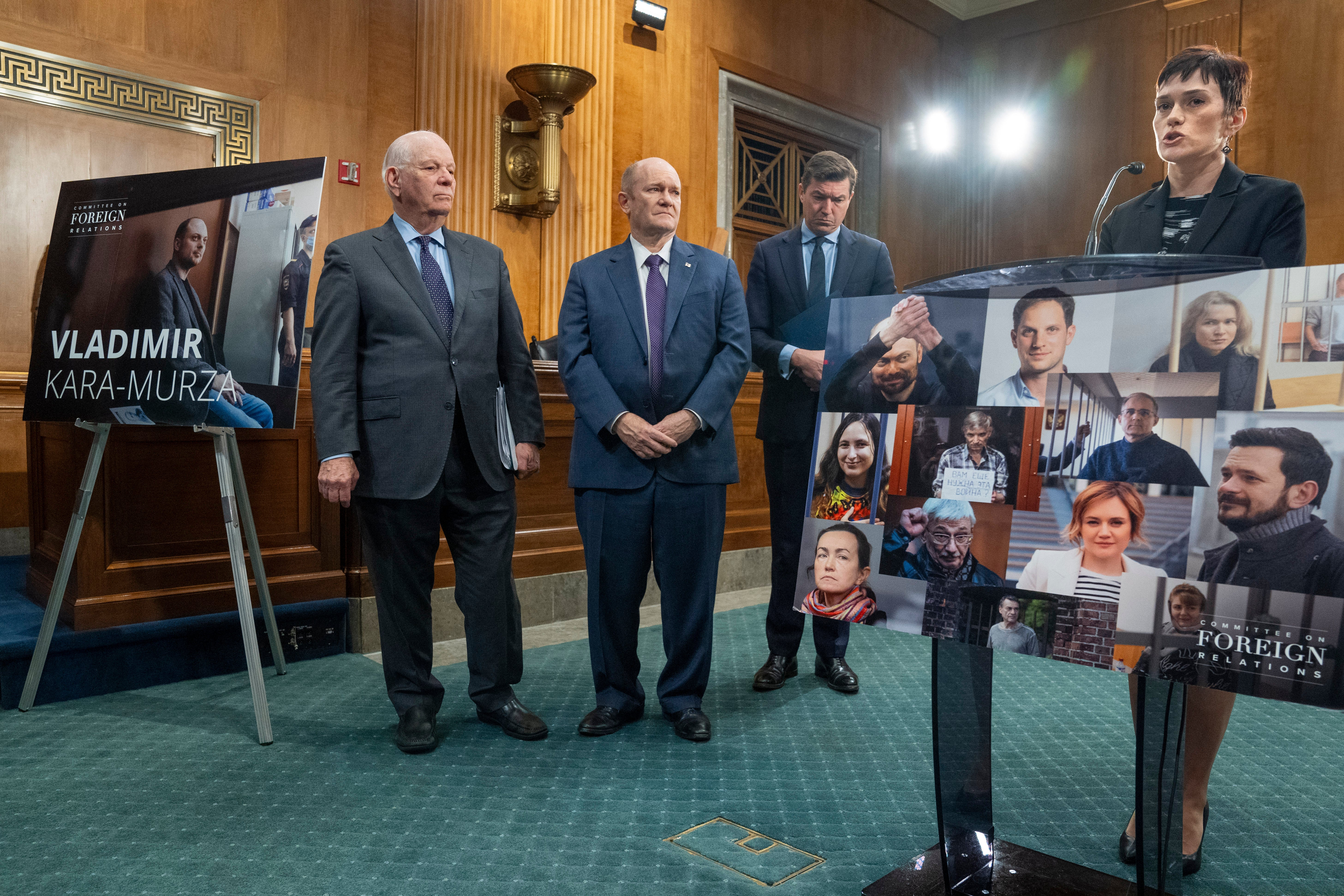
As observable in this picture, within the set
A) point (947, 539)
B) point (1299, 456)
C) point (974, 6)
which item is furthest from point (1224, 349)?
point (974, 6)

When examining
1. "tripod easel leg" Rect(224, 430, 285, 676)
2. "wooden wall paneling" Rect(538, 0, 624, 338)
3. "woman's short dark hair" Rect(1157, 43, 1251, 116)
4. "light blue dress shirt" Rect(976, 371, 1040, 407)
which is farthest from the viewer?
"wooden wall paneling" Rect(538, 0, 624, 338)

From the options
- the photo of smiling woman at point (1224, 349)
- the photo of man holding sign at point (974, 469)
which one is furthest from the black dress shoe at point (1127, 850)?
the photo of smiling woman at point (1224, 349)

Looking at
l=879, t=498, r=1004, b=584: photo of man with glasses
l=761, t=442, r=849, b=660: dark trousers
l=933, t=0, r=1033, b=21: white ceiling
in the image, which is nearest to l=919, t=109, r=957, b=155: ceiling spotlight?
l=933, t=0, r=1033, b=21: white ceiling

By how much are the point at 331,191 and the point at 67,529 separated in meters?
1.87

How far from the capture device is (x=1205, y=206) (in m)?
1.75

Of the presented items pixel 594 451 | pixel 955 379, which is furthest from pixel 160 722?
pixel 955 379

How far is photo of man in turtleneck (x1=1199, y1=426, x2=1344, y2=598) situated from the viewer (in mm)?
1100

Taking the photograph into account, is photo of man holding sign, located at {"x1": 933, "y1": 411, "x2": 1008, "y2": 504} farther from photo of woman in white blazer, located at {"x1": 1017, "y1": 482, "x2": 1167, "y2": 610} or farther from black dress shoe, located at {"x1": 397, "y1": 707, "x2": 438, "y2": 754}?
black dress shoe, located at {"x1": 397, "y1": 707, "x2": 438, "y2": 754}

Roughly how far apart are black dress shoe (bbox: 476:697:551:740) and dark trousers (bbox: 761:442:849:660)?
0.86 meters

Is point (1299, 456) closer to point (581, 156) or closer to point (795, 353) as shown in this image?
point (795, 353)

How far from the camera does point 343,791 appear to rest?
208cm

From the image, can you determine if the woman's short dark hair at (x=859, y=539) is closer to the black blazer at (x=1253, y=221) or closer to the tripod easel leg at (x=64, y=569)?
the black blazer at (x=1253, y=221)

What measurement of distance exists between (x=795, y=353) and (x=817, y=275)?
30 cm

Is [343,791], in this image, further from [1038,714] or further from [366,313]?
[1038,714]
